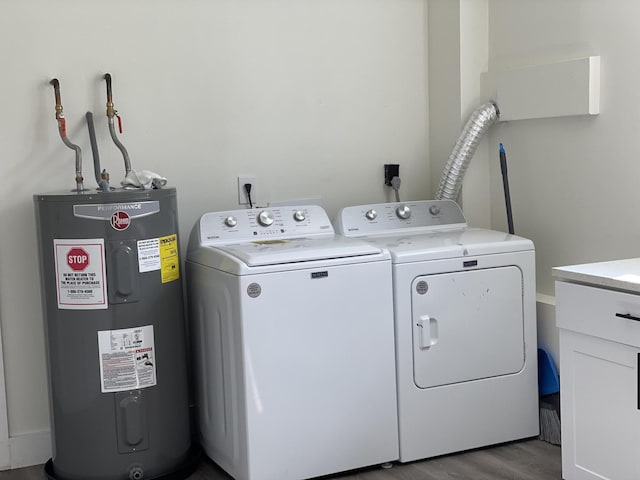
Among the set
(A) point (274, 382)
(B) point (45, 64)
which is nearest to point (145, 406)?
(A) point (274, 382)

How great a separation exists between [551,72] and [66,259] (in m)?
2.00

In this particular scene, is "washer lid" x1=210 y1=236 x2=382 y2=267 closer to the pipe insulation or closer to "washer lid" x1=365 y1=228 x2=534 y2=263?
"washer lid" x1=365 y1=228 x2=534 y2=263

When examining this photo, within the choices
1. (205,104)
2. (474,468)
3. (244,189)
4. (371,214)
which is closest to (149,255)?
(244,189)

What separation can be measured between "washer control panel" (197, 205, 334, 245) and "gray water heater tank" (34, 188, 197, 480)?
176 millimetres

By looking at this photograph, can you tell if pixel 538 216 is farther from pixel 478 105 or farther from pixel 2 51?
pixel 2 51

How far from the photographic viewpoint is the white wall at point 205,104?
329 centimetres

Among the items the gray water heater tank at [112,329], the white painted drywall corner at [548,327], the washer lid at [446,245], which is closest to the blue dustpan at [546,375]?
the white painted drywall corner at [548,327]

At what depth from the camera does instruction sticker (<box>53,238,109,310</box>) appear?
9.63ft

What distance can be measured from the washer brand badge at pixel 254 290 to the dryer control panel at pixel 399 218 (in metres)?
0.69

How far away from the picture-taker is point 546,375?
135 inches

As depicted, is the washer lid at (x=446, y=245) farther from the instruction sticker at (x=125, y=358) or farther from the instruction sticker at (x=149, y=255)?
the instruction sticker at (x=125, y=358)

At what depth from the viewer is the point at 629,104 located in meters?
3.08

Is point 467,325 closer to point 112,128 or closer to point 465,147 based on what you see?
point 465,147

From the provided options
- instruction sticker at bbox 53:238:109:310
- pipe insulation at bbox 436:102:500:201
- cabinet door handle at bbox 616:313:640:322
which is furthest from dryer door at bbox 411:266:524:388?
instruction sticker at bbox 53:238:109:310
